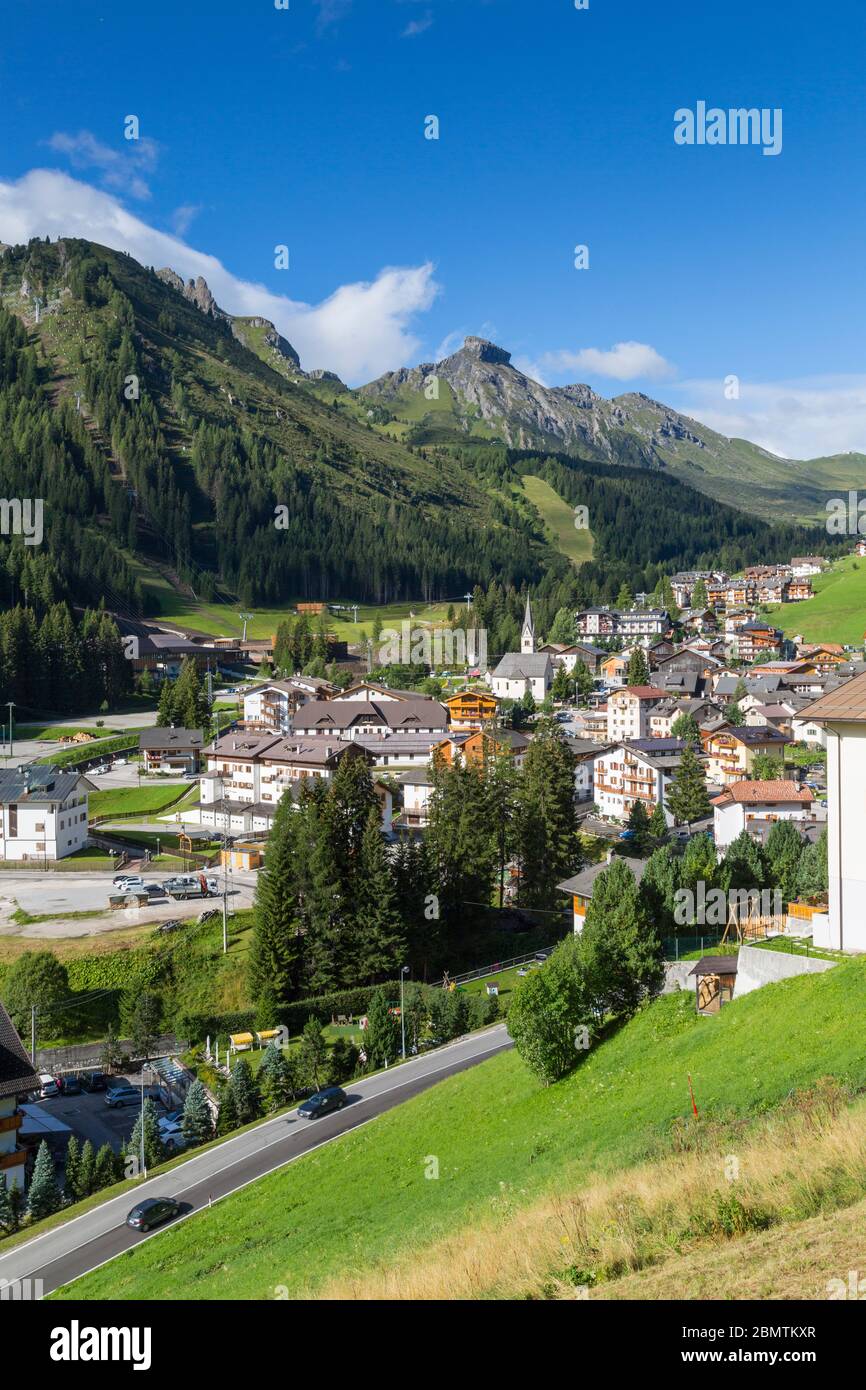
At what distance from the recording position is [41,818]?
170 ft

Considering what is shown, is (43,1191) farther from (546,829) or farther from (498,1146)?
Result: (546,829)

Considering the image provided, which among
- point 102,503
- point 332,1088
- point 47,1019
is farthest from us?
point 102,503

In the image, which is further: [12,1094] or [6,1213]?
[12,1094]

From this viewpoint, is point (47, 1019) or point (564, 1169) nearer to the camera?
point (564, 1169)

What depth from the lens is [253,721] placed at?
8662 centimetres

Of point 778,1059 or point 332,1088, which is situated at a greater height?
point 778,1059

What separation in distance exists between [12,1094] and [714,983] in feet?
57.8

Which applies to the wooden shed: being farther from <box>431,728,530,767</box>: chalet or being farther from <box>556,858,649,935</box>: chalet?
<box>431,728,530,767</box>: chalet

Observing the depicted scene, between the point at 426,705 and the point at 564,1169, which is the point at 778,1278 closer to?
the point at 564,1169

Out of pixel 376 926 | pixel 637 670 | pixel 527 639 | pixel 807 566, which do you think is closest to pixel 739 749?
pixel 637 670

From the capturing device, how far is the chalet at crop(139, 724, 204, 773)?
73750 millimetres

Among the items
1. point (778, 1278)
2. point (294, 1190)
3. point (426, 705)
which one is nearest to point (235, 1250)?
point (294, 1190)
